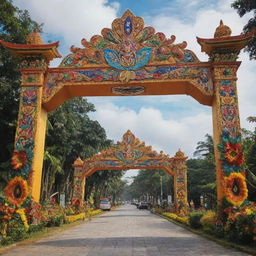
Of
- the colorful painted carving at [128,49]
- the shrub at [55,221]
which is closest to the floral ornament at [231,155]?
the colorful painted carving at [128,49]

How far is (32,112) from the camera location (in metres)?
8.57

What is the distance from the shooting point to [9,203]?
7.59 m

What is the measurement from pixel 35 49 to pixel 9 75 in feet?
14.3

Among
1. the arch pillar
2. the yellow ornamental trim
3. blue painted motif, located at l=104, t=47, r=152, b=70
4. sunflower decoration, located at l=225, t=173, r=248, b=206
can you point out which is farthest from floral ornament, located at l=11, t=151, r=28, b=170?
the arch pillar

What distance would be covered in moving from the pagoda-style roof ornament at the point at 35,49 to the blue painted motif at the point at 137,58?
1634mm

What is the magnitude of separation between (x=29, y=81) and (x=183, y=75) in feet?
15.7

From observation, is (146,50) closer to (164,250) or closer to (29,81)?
(29,81)

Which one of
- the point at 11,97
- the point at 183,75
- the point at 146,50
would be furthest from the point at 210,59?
the point at 11,97

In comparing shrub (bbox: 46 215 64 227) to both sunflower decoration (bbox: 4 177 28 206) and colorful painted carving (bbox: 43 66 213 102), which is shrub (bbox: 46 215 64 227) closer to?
sunflower decoration (bbox: 4 177 28 206)

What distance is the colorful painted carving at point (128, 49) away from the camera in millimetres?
8938

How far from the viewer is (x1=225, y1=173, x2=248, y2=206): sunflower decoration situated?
724 centimetres

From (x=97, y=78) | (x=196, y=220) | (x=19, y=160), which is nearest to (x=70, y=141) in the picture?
(x=196, y=220)

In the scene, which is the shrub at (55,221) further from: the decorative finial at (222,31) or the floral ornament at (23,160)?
the decorative finial at (222,31)

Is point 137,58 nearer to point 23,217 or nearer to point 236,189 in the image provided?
point 236,189
